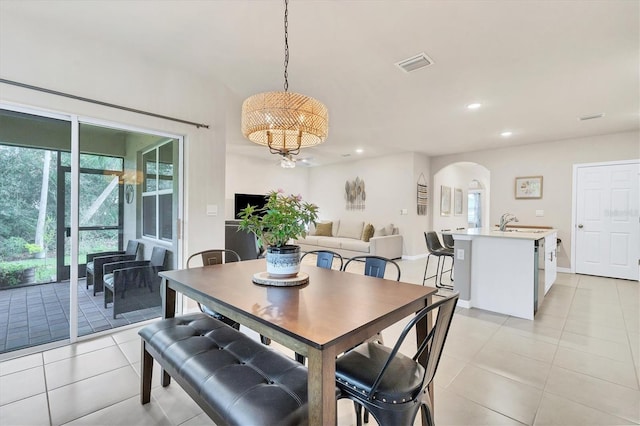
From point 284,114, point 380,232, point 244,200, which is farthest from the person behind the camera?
point 244,200

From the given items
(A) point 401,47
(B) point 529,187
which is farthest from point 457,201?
(A) point 401,47

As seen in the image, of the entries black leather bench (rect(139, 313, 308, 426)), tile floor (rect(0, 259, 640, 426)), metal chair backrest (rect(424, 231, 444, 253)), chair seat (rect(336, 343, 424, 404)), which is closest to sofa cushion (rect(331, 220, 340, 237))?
metal chair backrest (rect(424, 231, 444, 253))

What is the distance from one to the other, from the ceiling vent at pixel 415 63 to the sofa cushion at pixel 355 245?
4107 mm

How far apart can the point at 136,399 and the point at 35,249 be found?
1.73m

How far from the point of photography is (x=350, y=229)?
7578 mm

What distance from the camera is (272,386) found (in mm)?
1233

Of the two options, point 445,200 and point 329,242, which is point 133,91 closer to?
point 329,242

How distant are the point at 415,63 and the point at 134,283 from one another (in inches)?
147

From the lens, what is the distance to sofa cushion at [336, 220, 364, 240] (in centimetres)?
741

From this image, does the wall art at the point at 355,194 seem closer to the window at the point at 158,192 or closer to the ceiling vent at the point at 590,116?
the ceiling vent at the point at 590,116

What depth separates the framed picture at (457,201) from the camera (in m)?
8.97

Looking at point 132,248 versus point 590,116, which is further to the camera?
point 590,116

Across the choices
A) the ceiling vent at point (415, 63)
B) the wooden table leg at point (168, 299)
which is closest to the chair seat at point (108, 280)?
the wooden table leg at point (168, 299)

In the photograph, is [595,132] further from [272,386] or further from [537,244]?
[272,386]
